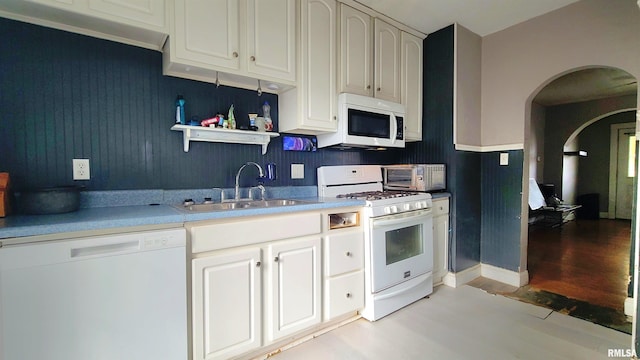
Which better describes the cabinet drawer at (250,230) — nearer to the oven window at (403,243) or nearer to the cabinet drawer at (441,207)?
the oven window at (403,243)

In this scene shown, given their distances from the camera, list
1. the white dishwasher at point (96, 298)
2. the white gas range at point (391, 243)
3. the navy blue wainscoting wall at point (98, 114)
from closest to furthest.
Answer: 1. the white dishwasher at point (96, 298)
2. the navy blue wainscoting wall at point (98, 114)
3. the white gas range at point (391, 243)

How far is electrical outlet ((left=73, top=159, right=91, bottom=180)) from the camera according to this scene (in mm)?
1585

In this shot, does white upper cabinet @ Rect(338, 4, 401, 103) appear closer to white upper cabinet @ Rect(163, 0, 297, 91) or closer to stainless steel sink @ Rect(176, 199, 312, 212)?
white upper cabinet @ Rect(163, 0, 297, 91)

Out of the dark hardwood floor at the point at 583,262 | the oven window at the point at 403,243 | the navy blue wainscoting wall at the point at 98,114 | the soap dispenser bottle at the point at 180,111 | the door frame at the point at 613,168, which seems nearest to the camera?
the navy blue wainscoting wall at the point at 98,114

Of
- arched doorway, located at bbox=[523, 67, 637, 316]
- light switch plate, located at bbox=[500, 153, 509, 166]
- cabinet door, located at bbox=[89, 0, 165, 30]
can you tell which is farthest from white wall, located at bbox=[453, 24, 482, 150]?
cabinet door, located at bbox=[89, 0, 165, 30]

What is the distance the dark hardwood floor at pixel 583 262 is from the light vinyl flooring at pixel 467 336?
65cm

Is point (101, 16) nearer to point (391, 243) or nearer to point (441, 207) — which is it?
point (391, 243)

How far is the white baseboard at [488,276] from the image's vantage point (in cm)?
271

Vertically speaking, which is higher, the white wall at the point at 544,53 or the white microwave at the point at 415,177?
the white wall at the point at 544,53

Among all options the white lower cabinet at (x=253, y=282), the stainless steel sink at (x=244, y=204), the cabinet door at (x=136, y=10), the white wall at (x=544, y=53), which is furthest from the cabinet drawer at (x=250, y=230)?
the white wall at (x=544, y=53)

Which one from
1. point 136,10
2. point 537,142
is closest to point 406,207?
point 136,10

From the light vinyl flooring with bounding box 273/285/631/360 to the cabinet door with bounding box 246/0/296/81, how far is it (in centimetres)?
184

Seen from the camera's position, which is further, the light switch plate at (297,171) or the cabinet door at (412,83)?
the cabinet door at (412,83)

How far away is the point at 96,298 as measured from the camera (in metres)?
1.16
